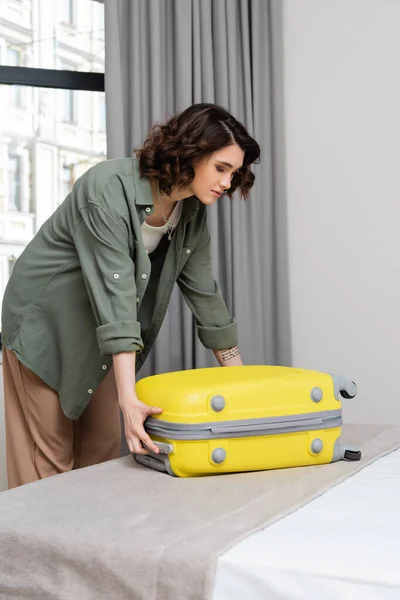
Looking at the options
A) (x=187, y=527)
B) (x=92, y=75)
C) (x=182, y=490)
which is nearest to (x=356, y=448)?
(x=182, y=490)

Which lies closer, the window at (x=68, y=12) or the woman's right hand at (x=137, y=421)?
the woman's right hand at (x=137, y=421)

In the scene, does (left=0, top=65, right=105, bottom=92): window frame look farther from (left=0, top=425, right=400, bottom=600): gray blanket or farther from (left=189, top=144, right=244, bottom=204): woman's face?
(left=0, top=425, right=400, bottom=600): gray blanket

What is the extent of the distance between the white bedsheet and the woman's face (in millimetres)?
816

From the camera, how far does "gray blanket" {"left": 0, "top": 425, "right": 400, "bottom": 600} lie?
3.28ft

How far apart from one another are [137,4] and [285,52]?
65 cm

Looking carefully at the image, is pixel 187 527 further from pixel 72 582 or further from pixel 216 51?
pixel 216 51

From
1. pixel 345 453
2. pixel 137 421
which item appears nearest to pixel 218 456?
pixel 137 421

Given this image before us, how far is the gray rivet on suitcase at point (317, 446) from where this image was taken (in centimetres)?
149

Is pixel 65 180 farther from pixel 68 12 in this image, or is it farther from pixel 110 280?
pixel 110 280

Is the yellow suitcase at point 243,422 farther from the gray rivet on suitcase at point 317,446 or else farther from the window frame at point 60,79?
the window frame at point 60,79

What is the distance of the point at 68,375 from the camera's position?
182 centimetres

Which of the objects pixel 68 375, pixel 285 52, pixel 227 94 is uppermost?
pixel 285 52

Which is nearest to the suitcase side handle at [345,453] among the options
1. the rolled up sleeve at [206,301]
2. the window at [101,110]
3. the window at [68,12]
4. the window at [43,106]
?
the rolled up sleeve at [206,301]

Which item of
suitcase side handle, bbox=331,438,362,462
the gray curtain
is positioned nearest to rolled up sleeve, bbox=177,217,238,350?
suitcase side handle, bbox=331,438,362,462
